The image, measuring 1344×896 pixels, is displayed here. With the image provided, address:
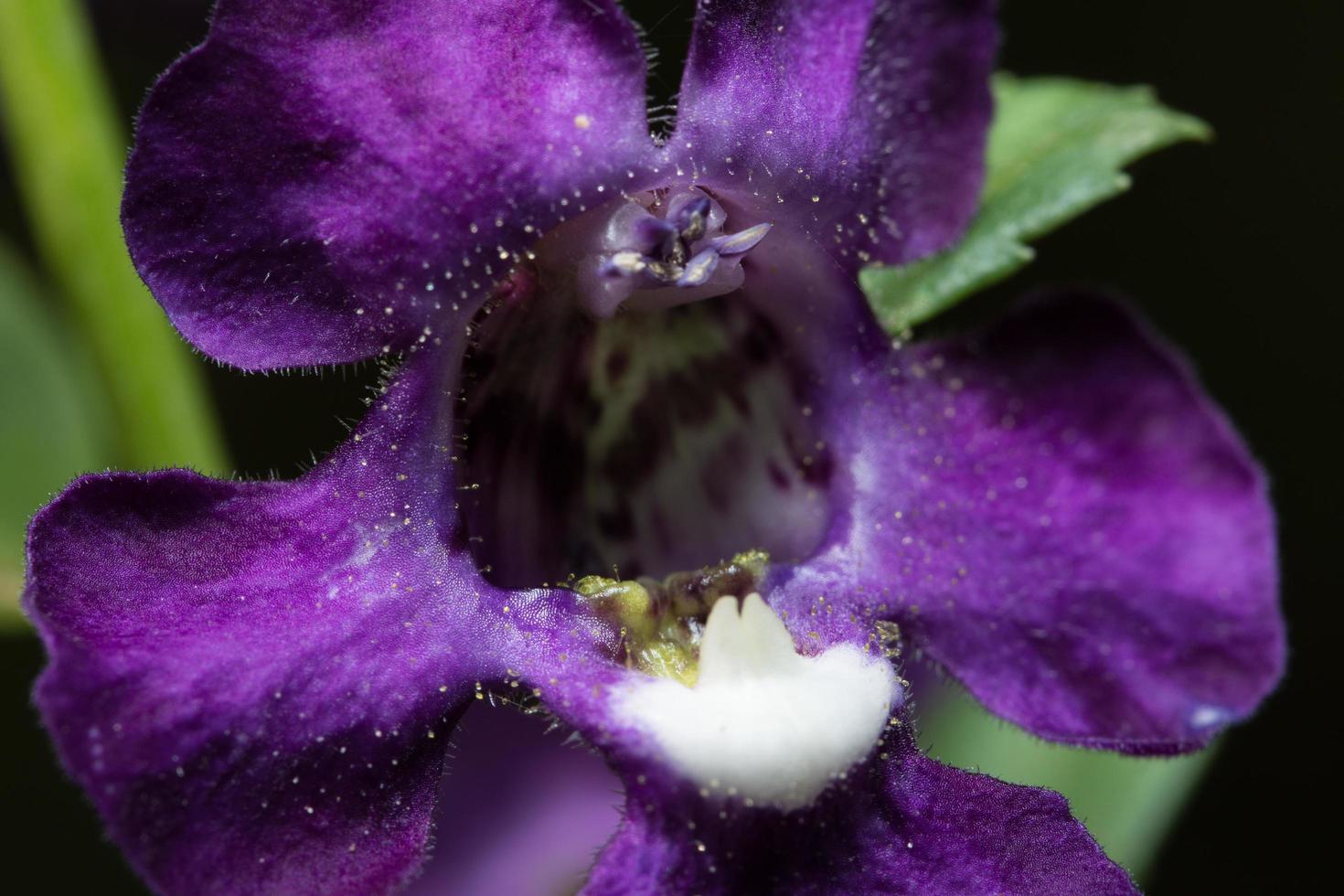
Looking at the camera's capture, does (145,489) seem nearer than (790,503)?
Yes

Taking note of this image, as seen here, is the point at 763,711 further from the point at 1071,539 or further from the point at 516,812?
the point at 516,812

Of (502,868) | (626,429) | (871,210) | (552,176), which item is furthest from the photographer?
(502,868)

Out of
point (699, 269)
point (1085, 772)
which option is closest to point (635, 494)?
point (699, 269)

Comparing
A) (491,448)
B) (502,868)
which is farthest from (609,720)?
(502,868)

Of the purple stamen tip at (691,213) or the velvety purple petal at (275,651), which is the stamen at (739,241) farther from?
the velvety purple petal at (275,651)

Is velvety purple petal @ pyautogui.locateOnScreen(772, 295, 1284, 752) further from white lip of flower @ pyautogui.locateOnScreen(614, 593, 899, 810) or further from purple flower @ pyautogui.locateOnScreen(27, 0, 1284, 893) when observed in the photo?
white lip of flower @ pyautogui.locateOnScreen(614, 593, 899, 810)

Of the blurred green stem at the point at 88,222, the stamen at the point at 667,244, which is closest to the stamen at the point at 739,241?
the stamen at the point at 667,244

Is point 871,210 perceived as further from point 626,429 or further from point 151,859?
point 151,859
